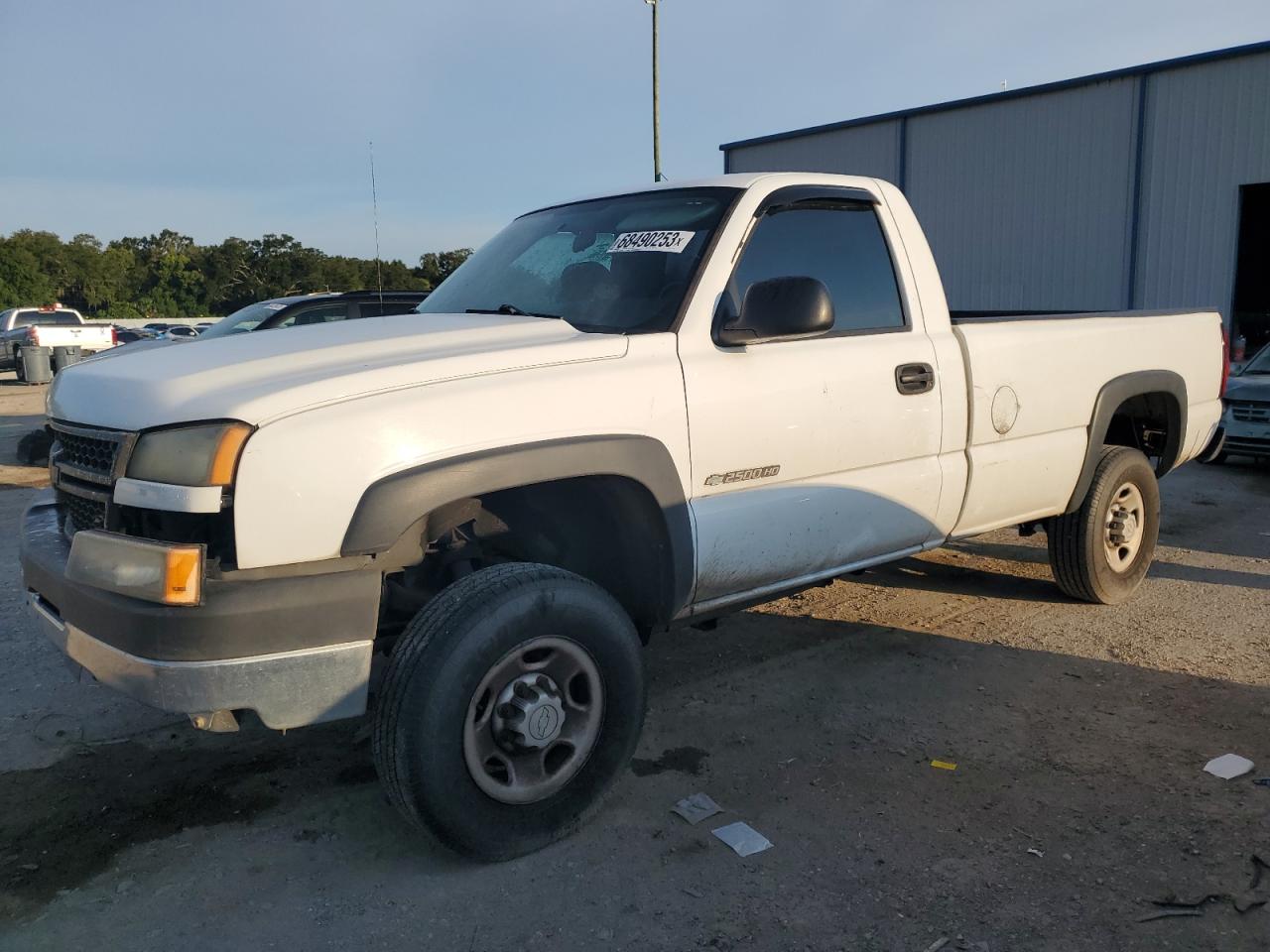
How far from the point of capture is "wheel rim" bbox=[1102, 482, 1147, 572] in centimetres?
528

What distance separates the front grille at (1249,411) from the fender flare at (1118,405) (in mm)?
5139

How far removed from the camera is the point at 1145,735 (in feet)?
12.2

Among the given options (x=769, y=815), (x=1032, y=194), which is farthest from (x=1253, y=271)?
(x=769, y=815)

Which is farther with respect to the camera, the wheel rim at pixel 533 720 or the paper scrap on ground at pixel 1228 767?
the paper scrap on ground at pixel 1228 767

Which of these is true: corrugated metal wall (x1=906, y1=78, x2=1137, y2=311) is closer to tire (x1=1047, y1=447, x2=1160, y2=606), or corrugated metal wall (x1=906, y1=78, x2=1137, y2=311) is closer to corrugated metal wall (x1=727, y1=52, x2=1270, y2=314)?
corrugated metal wall (x1=727, y1=52, x2=1270, y2=314)

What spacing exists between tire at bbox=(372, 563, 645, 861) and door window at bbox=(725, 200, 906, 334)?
138 centimetres

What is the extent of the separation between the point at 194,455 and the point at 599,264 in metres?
1.73

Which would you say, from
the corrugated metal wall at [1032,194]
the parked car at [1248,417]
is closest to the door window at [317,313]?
the parked car at [1248,417]

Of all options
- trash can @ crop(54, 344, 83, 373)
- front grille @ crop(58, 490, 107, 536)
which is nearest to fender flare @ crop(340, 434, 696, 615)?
front grille @ crop(58, 490, 107, 536)

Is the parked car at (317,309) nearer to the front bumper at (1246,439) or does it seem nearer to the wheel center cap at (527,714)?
the wheel center cap at (527,714)

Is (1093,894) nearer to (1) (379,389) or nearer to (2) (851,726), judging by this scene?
(2) (851,726)

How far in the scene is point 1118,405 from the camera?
494cm

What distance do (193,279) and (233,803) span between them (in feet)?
246

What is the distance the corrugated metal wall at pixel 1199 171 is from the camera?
1639cm
